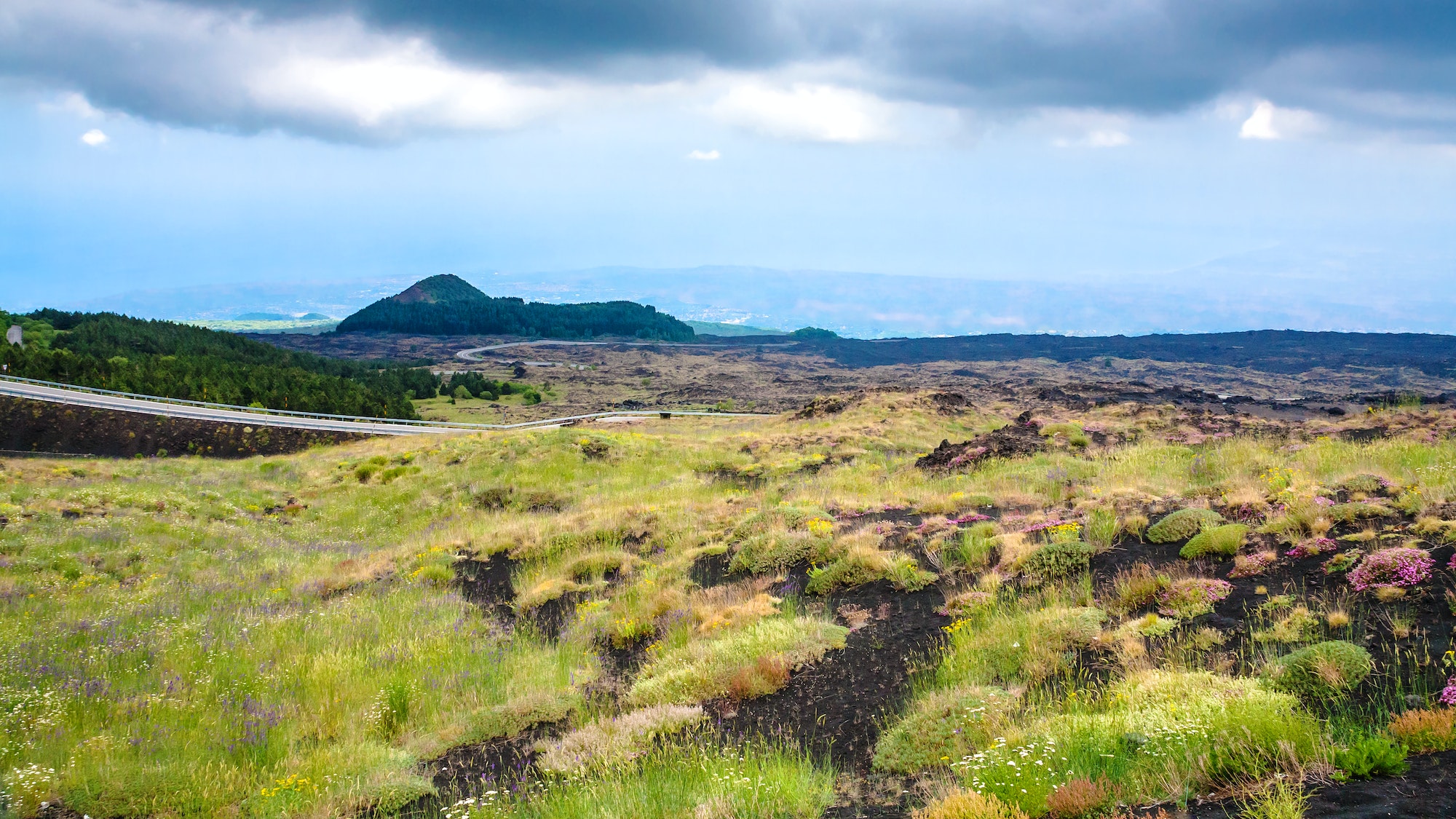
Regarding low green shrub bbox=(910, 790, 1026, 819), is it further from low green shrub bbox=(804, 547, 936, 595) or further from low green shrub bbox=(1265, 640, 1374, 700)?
low green shrub bbox=(804, 547, 936, 595)

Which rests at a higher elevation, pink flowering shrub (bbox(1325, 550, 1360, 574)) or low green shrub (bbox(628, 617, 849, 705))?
pink flowering shrub (bbox(1325, 550, 1360, 574))

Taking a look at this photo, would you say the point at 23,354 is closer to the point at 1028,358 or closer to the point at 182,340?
the point at 182,340

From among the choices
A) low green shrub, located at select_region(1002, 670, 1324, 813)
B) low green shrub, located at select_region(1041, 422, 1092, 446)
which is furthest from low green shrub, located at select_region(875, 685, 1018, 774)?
low green shrub, located at select_region(1041, 422, 1092, 446)

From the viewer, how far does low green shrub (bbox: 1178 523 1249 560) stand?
9.58 m

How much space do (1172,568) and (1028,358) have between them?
13823 centimetres

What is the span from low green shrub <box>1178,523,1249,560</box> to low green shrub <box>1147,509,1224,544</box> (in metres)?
0.51

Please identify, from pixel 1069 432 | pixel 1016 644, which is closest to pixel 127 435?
pixel 1069 432

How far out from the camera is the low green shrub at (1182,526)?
10.5 metres

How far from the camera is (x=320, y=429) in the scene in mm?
48219

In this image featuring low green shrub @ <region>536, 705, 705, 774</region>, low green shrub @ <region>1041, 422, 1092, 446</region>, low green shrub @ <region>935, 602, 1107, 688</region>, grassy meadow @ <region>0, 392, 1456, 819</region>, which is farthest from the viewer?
low green shrub @ <region>1041, 422, 1092, 446</region>

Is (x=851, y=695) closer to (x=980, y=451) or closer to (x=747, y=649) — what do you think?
(x=747, y=649)

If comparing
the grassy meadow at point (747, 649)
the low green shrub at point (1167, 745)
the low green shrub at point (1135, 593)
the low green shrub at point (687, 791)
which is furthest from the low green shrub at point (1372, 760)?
the low green shrub at point (1135, 593)

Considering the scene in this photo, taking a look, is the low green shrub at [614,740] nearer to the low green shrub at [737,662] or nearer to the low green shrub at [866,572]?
the low green shrub at [737,662]

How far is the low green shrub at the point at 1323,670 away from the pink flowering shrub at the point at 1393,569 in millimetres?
A: 2094
